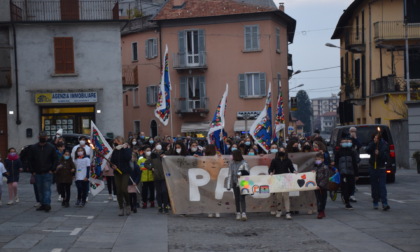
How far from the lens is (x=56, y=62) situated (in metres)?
36.9

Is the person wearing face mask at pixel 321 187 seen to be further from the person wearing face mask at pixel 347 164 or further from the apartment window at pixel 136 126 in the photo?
the apartment window at pixel 136 126

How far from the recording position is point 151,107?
54406mm

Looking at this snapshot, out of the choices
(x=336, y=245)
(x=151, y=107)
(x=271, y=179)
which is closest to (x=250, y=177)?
(x=271, y=179)

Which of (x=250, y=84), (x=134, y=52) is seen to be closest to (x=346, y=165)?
(x=250, y=84)

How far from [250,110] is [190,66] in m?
5.08

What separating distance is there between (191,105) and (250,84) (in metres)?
4.26

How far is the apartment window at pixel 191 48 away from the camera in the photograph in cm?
5181

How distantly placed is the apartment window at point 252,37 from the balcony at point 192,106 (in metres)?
4.60

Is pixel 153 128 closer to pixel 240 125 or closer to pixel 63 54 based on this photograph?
pixel 240 125

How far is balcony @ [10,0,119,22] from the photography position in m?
37.1

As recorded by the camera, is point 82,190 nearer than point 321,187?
No

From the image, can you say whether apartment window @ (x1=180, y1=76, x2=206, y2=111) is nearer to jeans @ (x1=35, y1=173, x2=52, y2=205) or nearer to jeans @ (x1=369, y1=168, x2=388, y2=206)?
jeans @ (x1=35, y1=173, x2=52, y2=205)

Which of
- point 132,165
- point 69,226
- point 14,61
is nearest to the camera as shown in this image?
point 69,226

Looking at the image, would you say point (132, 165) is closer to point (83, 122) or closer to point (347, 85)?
point (83, 122)
